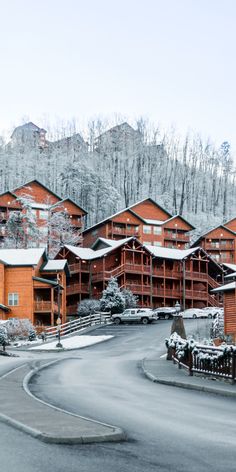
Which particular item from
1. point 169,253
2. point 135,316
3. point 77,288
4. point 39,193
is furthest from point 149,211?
point 135,316

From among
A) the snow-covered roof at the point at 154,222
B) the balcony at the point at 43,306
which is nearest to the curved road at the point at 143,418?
the balcony at the point at 43,306

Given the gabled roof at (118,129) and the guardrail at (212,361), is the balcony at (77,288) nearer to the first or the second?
the guardrail at (212,361)

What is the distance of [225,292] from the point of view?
4581 cm

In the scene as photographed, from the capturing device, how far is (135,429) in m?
10.5

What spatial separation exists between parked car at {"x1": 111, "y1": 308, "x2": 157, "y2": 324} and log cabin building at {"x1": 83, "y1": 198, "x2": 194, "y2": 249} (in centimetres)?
2665

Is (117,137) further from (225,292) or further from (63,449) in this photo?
(63,449)

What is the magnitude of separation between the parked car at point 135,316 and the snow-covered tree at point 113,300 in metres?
2.34

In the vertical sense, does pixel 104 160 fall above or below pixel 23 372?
above

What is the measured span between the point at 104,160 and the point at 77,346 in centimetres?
10548

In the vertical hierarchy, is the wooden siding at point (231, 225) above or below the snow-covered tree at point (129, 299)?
above

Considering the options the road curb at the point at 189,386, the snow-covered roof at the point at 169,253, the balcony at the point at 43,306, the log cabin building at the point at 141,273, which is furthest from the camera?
the snow-covered roof at the point at 169,253

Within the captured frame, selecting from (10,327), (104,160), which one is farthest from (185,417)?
(104,160)

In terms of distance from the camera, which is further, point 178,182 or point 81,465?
point 178,182

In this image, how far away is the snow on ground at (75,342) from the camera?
44.3 m
